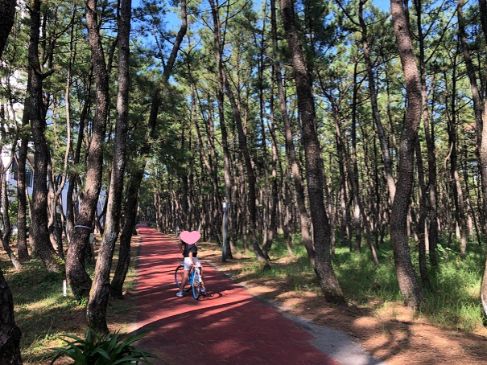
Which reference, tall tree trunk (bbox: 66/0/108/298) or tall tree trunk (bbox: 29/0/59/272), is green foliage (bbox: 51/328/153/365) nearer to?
tall tree trunk (bbox: 66/0/108/298)

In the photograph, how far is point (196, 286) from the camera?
35.9 ft

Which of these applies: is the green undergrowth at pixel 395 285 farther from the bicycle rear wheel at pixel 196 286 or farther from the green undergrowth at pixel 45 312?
the green undergrowth at pixel 45 312

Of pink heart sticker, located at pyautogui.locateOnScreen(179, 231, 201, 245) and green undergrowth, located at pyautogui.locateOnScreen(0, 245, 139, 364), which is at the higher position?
pink heart sticker, located at pyautogui.locateOnScreen(179, 231, 201, 245)

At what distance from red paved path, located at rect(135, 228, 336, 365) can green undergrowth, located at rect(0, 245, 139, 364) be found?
1.00 metres

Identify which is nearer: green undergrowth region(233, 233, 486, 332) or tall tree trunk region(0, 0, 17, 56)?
tall tree trunk region(0, 0, 17, 56)

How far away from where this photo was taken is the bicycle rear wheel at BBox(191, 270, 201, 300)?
35.4ft

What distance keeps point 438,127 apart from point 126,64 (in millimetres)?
27581

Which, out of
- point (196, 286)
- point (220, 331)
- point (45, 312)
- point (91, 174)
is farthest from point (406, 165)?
point (45, 312)

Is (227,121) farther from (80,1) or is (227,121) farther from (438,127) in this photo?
(80,1)

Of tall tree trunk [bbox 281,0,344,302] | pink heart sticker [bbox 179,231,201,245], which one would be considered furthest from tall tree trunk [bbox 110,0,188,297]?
tall tree trunk [bbox 281,0,344,302]

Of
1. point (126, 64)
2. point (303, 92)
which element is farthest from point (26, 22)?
point (303, 92)

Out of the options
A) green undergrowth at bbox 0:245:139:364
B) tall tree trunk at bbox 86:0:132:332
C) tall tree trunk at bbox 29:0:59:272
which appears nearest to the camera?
green undergrowth at bbox 0:245:139:364

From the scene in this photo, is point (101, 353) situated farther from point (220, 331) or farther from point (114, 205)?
point (114, 205)

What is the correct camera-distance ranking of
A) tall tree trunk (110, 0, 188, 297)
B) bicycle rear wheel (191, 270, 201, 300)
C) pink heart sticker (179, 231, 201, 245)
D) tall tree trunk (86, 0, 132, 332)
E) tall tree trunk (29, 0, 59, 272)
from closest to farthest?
tall tree trunk (86, 0, 132, 332)
tall tree trunk (110, 0, 188, 297)
bicycle rear wheel (191, 270, 201, 300)
pink heart sticker (179, 231, 201, 245)
tall tree trunk (29, 0, 59, 272)
